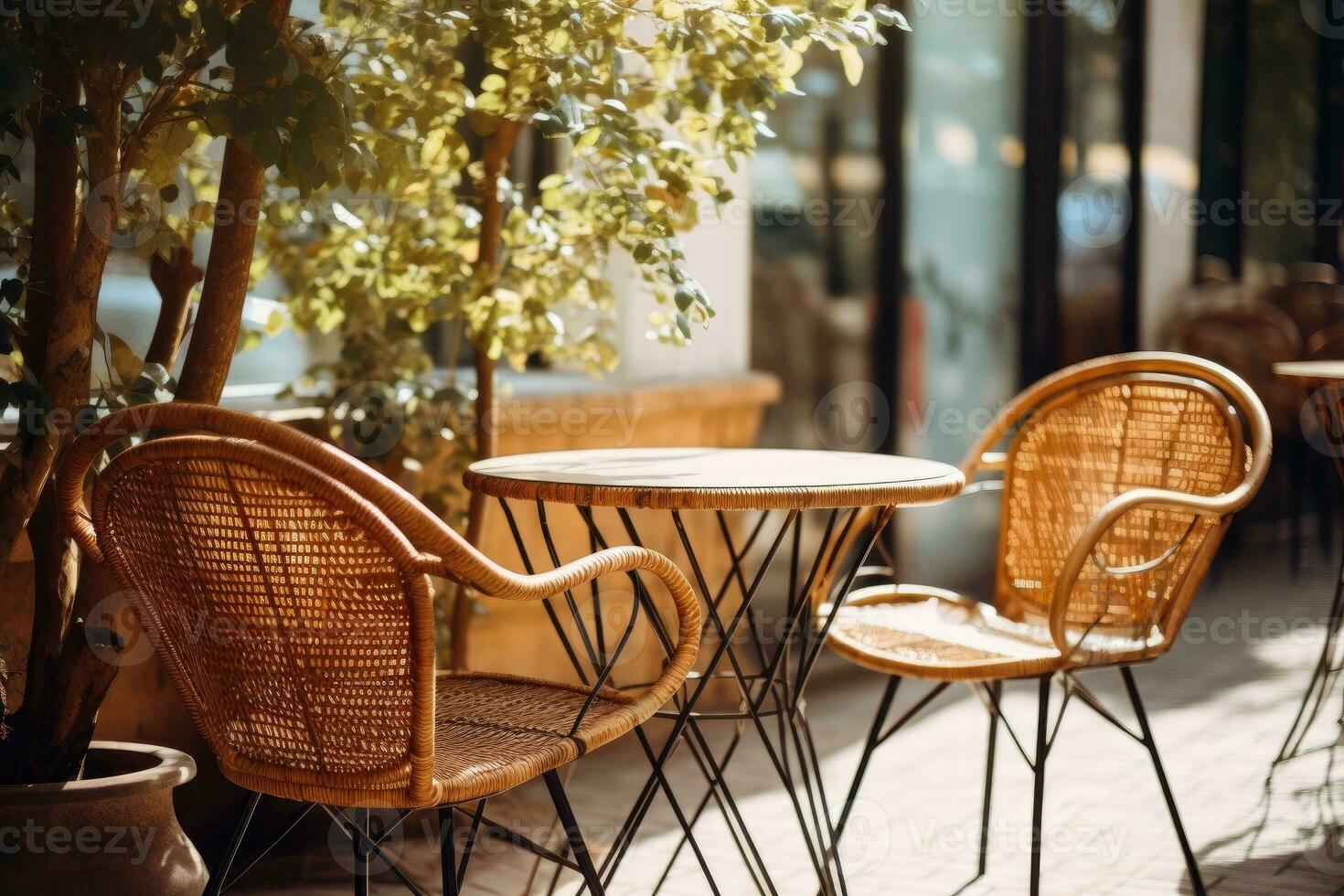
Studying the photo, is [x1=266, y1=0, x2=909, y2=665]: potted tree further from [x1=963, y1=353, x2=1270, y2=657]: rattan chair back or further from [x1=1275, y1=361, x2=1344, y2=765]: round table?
[x1=1275, y1=361, x2=1344, y2=765]: round table

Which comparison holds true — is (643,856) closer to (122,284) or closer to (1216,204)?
(122,284)

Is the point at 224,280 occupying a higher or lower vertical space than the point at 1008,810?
higher

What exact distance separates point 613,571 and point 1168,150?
5.63 metres

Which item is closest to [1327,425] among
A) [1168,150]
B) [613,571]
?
[613,571]

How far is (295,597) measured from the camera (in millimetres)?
1659

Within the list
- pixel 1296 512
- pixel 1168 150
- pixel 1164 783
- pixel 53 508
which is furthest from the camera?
pixel 1168 150

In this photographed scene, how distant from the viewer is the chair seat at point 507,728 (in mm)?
1742

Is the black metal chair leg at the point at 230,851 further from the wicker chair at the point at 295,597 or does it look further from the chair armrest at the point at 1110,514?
the chair armrest at the point at 1110,514

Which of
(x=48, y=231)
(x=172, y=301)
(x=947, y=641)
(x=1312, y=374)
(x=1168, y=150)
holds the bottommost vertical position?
(x=947, y=641)

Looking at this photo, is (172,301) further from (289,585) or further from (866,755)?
(866,755)

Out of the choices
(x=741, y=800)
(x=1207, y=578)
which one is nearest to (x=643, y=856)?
(x=741, y=800)

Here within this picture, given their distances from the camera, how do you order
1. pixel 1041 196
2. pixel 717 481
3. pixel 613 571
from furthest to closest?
pixel 1041 196, pixel 717 481, pixel 613 571

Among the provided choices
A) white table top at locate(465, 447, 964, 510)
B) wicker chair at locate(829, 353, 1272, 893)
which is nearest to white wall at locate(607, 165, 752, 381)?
wicker chair at locate(829, 353, 1272, 893)

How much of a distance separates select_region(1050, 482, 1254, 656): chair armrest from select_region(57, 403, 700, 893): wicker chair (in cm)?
88
